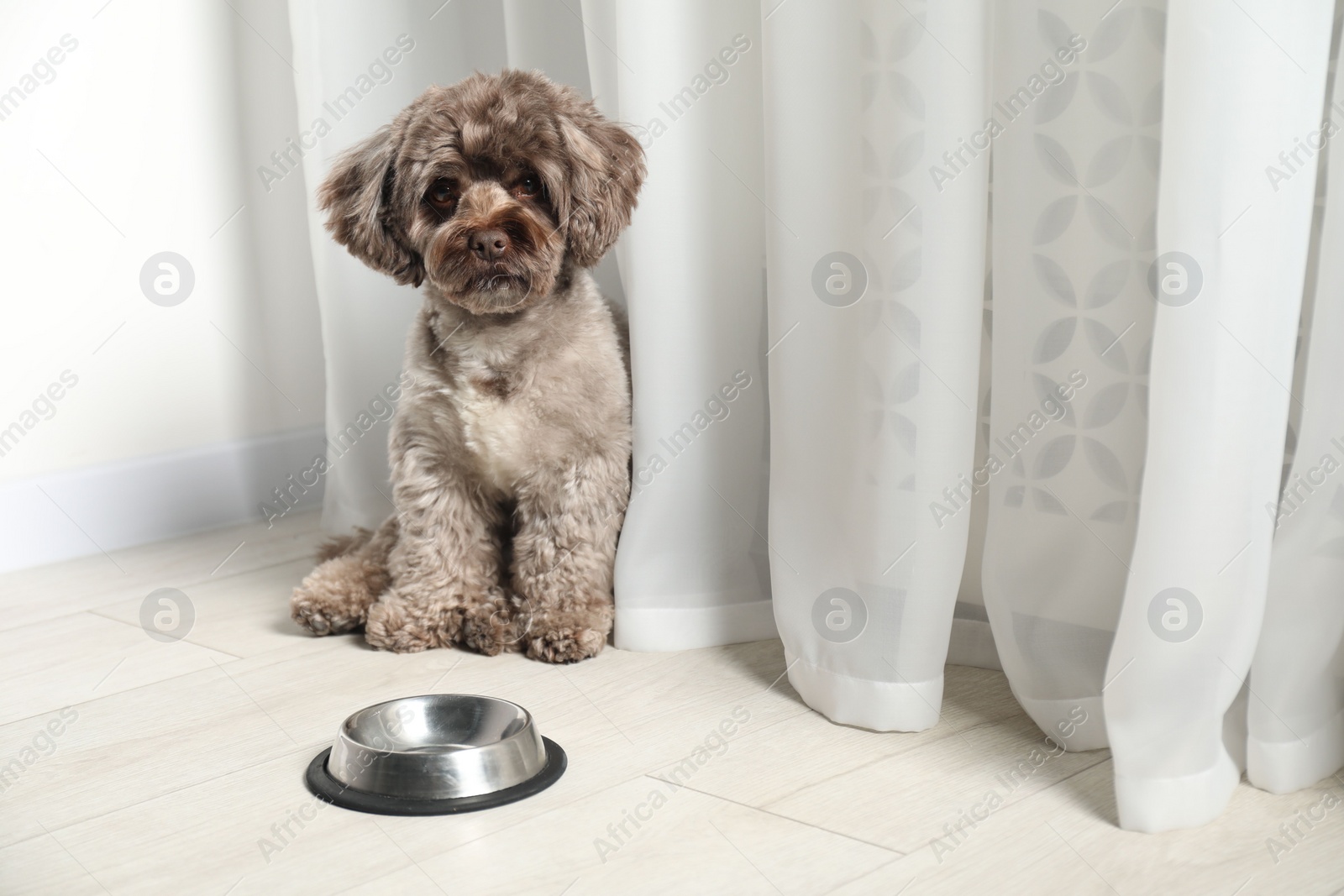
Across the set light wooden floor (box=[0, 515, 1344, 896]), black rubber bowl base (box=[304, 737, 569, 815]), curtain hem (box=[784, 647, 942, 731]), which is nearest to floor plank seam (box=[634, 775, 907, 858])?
light wooden floor (box=[0, 515, 1344, 896])

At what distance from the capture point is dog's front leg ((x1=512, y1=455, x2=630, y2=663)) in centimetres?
185

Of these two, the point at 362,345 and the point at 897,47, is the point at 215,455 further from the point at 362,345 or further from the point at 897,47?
the point at 897,47

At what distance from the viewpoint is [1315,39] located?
3.80 feet

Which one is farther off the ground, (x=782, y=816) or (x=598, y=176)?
(x=598, y=176)

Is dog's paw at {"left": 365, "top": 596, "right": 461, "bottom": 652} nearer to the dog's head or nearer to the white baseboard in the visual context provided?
the dog's head

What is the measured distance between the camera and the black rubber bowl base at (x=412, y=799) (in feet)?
4.45

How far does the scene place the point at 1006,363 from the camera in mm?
1495

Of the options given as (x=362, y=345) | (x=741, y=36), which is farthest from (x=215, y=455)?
(x=741, y=36)

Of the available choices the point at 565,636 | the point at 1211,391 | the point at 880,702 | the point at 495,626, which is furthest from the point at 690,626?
the point at 1211,391

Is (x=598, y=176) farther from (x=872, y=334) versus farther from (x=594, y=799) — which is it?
(x=594, y=799)

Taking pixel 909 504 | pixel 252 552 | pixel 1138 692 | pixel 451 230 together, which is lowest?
pixel 252 552

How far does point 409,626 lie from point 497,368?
1.44 ft

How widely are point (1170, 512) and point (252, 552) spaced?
1.88 meters

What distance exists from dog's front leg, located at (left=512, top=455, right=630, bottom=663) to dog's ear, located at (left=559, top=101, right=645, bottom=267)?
1.18 feet
